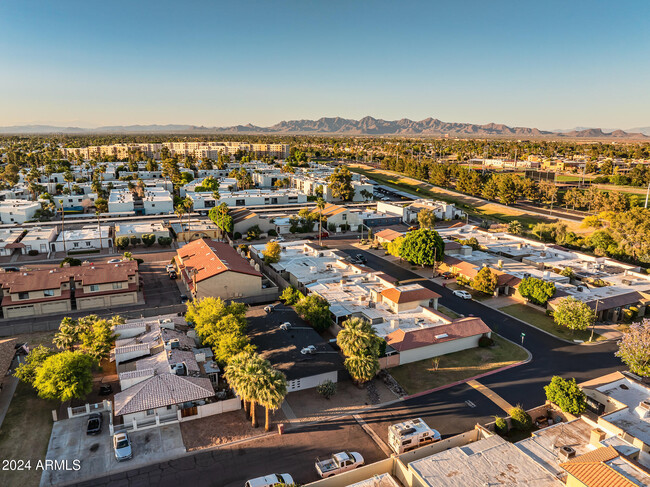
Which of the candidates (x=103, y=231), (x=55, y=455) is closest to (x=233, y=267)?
(x=55, y=455)

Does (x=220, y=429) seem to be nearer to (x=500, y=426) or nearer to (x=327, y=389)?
(x=327, y=389)

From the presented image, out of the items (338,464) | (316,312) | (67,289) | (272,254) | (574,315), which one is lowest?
(338,464)

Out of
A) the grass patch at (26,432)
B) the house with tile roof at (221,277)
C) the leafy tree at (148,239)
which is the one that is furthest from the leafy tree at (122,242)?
the grass patch at (26,432)

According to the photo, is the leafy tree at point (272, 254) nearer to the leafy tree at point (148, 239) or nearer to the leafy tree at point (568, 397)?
the leafy tree at point (148, 239)

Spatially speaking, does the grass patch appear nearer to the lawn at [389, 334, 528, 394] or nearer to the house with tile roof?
the house with tile roof

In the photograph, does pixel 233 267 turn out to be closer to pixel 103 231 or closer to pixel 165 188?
pixel 103 231

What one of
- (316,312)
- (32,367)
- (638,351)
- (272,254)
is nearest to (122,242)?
(272,254)

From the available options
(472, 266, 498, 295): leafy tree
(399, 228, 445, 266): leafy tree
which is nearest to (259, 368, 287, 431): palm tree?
(472, 266, 498, 295): leafy tree
